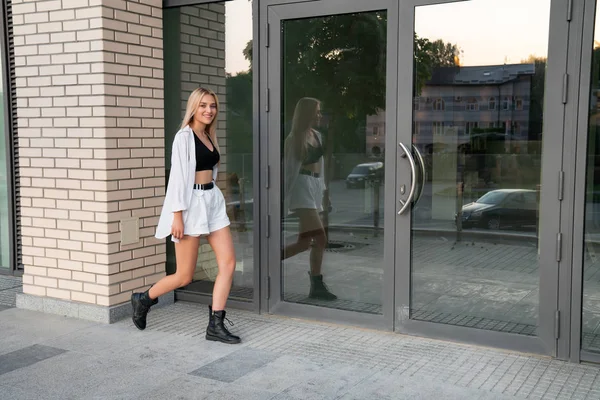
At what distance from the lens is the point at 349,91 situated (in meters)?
5.00

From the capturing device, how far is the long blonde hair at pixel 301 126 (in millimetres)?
5242

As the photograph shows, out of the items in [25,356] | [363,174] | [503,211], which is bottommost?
[25,356]

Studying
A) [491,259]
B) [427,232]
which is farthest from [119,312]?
[491,259]

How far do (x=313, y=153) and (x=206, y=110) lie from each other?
3.11 feet

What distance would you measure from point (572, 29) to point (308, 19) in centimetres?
190

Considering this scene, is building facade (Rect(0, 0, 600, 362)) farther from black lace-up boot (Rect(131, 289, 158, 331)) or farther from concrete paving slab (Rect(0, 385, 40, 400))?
concrete paving slab (Rect(0, 385, 40, 400))

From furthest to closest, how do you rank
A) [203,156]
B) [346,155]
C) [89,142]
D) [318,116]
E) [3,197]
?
[3,197]
[89,142]
[318,116]
[346,155]
[203,156]

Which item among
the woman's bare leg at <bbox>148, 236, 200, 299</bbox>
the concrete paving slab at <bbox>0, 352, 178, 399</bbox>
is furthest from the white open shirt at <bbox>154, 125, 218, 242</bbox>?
the concrete paving slab at <bbox>0, 352, 178, 399</bbox>

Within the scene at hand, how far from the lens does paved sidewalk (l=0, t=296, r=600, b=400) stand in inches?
153

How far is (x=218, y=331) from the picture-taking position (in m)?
4.82

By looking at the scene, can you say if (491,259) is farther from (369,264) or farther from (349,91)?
(349,91)

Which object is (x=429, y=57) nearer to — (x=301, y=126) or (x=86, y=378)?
(x=301, y=126)

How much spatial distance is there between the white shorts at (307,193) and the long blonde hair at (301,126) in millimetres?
188

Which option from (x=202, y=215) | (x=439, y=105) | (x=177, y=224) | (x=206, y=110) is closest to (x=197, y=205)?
(x=202, y=215)
